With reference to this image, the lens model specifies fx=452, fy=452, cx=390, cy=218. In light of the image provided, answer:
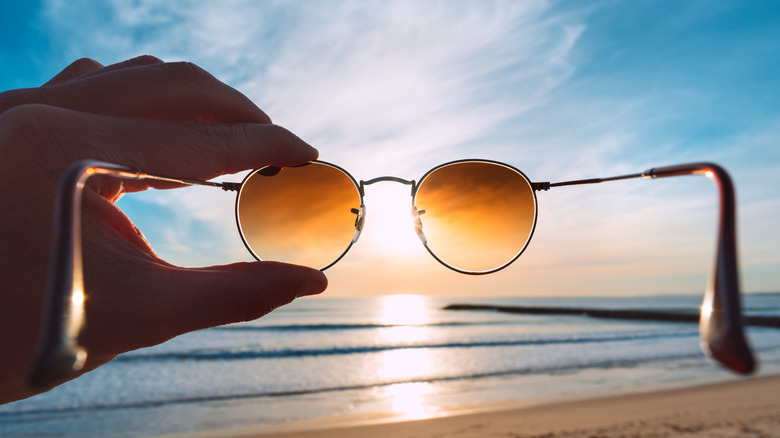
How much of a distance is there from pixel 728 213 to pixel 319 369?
513 inches

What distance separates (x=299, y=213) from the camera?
2234 millimetres

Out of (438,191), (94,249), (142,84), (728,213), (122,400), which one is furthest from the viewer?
(122,400)

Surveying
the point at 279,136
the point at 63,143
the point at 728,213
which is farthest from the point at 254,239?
the point at 728,213

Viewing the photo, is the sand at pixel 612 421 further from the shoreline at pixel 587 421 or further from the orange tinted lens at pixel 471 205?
the orange tinted lens at pixel 471 205

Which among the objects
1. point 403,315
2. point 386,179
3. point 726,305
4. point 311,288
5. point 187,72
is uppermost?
point 187,72

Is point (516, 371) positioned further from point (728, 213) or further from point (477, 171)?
point (728, 213)

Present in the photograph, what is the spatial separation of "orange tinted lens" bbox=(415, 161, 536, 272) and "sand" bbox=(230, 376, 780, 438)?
218 inches

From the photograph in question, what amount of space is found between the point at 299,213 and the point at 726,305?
1.79m

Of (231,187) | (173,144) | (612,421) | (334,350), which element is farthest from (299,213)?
(334,350)

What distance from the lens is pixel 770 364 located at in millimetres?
12672

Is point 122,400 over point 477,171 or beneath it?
beneath

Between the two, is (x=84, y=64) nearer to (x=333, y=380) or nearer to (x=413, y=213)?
(x=413, y=213)

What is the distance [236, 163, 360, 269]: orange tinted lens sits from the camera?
201 cm

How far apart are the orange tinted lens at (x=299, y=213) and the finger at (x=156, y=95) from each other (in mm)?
466
